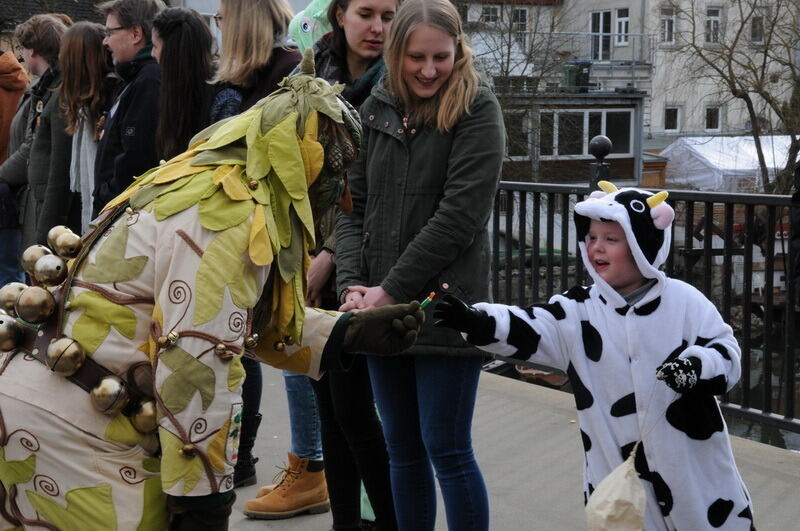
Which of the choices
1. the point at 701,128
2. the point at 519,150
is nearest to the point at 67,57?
the point at 519,150

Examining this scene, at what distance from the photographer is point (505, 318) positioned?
3.13 m

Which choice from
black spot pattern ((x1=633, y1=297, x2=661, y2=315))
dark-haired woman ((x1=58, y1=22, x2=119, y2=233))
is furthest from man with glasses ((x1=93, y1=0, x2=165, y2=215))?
black spot pattern ((x1=633, y1=297, x2=661, y2=315))

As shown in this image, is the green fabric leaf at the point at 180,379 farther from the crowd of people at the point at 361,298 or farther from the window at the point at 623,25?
the window at the point at 623,25

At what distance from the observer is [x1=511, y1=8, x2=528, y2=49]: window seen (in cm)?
4369

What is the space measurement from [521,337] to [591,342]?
0.21 metres

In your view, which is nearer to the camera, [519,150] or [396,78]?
[396,78]

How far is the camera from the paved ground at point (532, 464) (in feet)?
14.4

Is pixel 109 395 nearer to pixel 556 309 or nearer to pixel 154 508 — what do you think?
pixel 154 508

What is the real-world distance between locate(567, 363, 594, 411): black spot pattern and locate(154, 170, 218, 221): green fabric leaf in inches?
49.6

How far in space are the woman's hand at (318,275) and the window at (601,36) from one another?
5306cm

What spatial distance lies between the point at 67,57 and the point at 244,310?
3.23 m

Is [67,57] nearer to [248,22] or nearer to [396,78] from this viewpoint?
[248,22]

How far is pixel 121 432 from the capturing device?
2.51 m

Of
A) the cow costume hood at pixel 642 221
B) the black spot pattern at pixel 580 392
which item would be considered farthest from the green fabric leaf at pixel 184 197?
the black spot pattern at pixel 580 392
